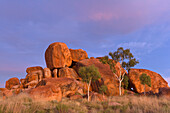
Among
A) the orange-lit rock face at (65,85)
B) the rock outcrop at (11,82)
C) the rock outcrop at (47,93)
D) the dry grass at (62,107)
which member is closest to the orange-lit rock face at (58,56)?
the rock outcrop at (11,82)

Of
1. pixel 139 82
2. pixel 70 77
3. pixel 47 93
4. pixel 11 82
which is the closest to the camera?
pixel 47 93

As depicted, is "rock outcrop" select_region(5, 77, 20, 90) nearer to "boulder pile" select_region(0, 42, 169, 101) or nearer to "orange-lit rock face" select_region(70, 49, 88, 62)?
"boulder pile" select_region(0, 42, 169, 101)

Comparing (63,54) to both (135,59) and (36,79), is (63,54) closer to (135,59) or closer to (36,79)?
(36,79)

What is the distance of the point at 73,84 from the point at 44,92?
29.1 feet

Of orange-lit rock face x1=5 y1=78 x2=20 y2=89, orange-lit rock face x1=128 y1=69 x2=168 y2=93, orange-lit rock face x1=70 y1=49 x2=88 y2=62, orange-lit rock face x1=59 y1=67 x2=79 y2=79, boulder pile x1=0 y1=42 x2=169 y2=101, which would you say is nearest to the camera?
boulder pile x1=0 y1=42 x2=169 y2=101

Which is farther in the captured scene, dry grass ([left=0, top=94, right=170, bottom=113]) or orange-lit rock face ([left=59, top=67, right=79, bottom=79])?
orange-lit rock face ([left=59, top=67, right=79, bottom=79])

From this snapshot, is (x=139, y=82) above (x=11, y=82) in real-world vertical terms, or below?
above

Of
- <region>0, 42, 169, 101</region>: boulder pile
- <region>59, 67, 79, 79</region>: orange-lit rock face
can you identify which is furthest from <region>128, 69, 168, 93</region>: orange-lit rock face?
<region>59, 67, 79, 79</region>: orange-lit rock face

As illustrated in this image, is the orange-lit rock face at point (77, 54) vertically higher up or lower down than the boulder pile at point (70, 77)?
higher up

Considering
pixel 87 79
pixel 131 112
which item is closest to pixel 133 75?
pixel 87 79

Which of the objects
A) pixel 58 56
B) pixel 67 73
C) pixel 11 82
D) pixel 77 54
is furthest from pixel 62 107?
pixel 11 82

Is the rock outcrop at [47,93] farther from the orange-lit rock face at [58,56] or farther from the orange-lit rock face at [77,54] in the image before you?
the orange-lit rock face at [77,54]

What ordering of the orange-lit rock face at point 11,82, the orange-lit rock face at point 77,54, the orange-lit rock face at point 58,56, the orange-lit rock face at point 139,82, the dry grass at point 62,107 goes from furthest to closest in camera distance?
1. the orange-lit rock face at point 11,82
2. the orange-lit rock face at point 77,54
3. the orange-lit rock face at point 58,56
4. the orange-lit rock face at point 139,82
5. the dry grass at point 62,107

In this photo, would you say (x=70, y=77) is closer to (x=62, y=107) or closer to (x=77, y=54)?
(x=77, y=54)
